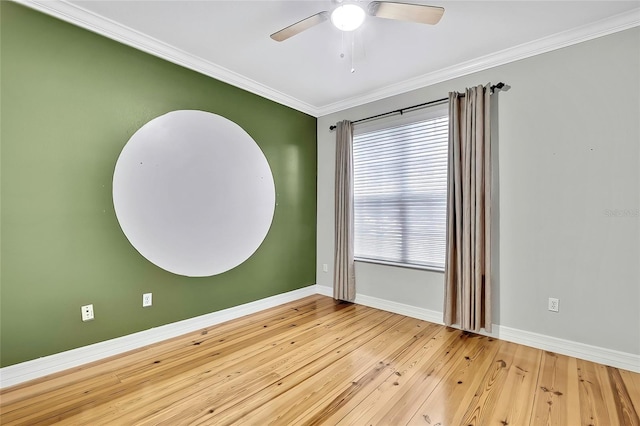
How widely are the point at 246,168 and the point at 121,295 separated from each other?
1.66 meters

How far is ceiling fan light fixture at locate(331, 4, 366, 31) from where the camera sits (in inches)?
72.0

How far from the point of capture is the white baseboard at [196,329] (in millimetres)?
2037

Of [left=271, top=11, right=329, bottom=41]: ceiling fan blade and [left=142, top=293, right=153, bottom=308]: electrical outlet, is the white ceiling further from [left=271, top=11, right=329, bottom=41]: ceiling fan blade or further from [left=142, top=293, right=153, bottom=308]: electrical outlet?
[left=142, top=293, right=153, bottom=308]: electrical outlet

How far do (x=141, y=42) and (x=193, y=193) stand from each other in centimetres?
132

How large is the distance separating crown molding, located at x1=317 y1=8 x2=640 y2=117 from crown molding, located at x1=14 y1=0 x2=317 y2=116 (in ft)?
4.45

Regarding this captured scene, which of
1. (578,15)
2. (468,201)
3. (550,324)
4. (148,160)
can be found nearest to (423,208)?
(468,201)

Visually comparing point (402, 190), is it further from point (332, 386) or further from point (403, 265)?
point (332, 386)

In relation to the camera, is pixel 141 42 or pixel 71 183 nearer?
pixel 71 183

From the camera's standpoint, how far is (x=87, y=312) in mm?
2254

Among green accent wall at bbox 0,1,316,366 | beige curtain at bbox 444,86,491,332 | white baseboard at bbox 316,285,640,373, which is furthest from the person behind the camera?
beige curtain at bbox 444,86,491,332

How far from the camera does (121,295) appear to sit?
2.44 metres

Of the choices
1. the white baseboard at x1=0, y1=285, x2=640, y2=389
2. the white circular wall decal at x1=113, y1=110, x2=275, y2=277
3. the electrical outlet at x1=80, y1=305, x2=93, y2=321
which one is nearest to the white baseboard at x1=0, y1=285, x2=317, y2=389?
the white baseboard at x1=0, y1=285, x2=640, y2=389

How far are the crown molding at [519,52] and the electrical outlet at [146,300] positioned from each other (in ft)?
10.3

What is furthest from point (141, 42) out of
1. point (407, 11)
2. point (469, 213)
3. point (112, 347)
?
point (469, 213)
